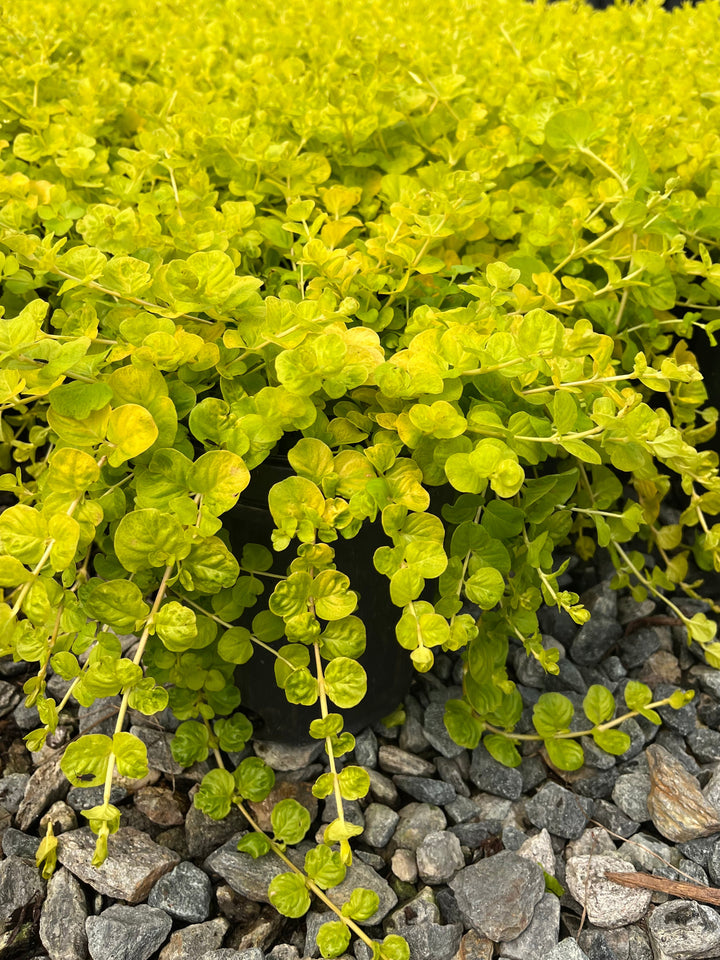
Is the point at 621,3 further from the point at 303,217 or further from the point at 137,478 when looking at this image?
the point at 137,478

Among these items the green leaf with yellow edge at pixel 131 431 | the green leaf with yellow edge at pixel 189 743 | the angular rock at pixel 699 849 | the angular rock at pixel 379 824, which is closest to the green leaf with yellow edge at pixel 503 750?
the angular rock at pixel 379 824

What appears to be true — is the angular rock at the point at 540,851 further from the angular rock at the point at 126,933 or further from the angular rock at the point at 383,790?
the angular rock at the point at 126,933

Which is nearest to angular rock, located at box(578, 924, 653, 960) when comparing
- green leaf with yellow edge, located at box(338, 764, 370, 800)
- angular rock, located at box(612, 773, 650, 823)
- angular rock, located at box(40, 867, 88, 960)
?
angular rock, located at box(612, 773, 650, 823)

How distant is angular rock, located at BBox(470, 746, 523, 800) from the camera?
1.51 meters

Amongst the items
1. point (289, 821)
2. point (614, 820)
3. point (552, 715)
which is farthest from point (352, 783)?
point (614, 820)

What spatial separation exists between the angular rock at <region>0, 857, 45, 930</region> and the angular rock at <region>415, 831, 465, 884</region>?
62cm

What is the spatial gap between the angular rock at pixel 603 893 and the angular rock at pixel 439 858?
0.19 meters

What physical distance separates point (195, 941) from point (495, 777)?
60 centimetres

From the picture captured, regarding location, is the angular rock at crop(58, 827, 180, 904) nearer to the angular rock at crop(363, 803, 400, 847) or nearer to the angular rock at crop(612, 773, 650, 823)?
the angular rock at crop(363, 803, 400, 847)

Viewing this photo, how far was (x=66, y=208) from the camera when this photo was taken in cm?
153

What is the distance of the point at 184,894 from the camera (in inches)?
51.1

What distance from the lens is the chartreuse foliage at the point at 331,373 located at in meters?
1.03

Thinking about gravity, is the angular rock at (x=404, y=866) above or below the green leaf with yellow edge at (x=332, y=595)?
below

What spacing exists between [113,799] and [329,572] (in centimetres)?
72
